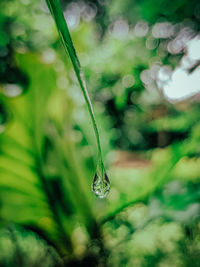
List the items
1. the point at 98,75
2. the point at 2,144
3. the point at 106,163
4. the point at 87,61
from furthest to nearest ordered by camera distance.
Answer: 1. the point at 98,75
2. the point at 87,61
3. the point at 106,163
4. the point at 2,144

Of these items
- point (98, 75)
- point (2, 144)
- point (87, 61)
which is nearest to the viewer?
point (2, 144)

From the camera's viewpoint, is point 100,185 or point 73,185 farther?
point 73,185

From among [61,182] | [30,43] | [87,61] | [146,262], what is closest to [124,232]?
[146,262]

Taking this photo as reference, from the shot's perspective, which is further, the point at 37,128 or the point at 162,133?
the point at 162,133

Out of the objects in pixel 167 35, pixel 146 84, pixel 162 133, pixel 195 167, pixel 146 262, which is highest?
pixel 167 35

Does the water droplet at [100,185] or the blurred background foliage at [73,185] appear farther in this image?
the blurred background foliage at [73,185]

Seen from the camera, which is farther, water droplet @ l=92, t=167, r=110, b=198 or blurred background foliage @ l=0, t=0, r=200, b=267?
blurred background foliage @ l=0, t=0, r=200, b=267

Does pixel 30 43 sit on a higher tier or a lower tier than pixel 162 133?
higher

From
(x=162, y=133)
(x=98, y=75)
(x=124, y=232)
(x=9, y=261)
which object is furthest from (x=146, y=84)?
(x=9, y=261)

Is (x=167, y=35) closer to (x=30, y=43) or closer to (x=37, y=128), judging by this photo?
(x=30, y=43)

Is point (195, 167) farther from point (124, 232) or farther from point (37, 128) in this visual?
point (37, 128)
